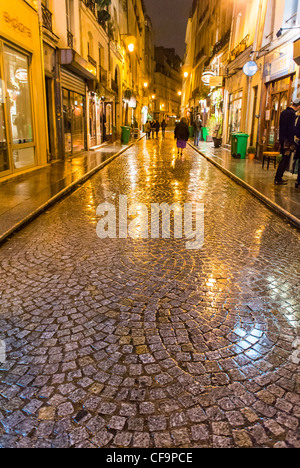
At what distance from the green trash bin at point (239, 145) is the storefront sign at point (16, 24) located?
31.8 ft

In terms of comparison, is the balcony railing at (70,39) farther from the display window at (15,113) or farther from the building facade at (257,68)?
the building facade at (257,68)

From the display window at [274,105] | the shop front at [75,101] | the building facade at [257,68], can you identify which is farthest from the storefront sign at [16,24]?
the display window at [274,105]

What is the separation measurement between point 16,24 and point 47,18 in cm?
363

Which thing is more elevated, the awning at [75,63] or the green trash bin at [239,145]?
the awning at [75,63]

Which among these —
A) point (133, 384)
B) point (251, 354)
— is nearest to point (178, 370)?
point (133, 384)

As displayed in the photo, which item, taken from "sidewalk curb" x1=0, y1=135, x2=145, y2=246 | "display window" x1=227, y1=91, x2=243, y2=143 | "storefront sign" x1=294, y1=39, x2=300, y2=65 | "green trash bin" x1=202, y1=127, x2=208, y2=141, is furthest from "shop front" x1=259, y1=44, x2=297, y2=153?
"green trash bin" x1=202, y1=127, x2=208, y2=141

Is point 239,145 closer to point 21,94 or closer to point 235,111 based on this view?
point 235,111

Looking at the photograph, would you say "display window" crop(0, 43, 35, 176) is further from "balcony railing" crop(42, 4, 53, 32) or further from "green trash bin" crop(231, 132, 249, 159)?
"green trash bin" crop(231, 132, 249, 159)

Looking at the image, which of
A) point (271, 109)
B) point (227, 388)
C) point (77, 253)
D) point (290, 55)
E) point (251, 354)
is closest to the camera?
point (227, 388)

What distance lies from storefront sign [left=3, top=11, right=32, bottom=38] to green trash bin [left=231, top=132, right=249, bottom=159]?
969 cm

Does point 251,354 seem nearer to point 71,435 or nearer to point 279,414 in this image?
point 279,414

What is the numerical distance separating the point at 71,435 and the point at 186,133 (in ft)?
61.1

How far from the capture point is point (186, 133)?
1941 cm

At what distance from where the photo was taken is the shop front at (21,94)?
999 centimetres
